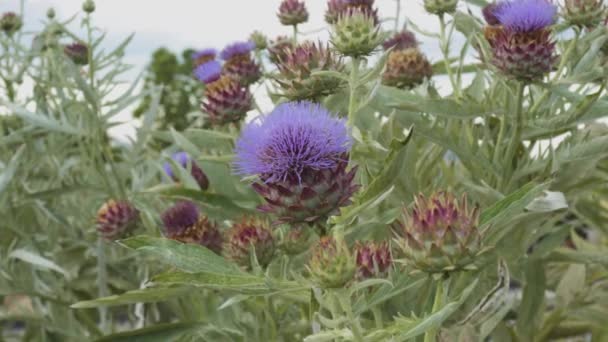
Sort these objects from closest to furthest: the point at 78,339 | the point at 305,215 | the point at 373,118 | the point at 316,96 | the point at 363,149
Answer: the point at 305,215 → the point at 316,96 → the point at 363,149 → the point at 373,118 → the point at 78,339

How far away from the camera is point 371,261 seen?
2.57 feet

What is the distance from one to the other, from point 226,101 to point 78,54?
55 centimetres

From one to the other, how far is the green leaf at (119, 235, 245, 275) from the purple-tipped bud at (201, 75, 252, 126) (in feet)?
1.55

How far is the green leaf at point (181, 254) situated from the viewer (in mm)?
698

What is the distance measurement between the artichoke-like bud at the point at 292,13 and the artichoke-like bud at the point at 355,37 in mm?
643

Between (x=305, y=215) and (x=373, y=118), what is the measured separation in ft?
1.40

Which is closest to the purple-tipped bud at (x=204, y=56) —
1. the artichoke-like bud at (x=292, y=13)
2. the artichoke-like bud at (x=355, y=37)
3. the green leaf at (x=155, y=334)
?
the artichoke-like bud at (x=292, y=13)

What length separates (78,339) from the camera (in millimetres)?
1469

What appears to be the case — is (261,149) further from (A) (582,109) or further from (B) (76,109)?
(B) (76,109)

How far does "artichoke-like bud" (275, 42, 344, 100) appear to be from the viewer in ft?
2.93

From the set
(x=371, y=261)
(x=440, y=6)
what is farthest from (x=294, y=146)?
(x=440, y=6)

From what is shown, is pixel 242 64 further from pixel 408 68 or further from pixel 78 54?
pixel 78 54

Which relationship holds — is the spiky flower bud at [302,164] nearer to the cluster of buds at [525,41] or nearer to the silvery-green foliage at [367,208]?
the silvery-green foliage at [367,208]

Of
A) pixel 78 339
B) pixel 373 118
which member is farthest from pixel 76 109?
pixel 373 118
